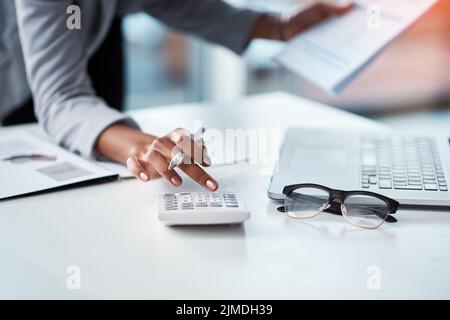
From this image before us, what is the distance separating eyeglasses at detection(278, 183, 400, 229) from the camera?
32.0 inches

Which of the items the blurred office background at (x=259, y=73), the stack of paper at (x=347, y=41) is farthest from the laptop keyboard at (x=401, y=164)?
the blurred office background at (x=259, y=73)

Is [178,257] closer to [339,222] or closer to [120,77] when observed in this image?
[339,222]

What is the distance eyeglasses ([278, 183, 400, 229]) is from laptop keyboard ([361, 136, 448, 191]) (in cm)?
6

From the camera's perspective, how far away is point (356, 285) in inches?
26.1

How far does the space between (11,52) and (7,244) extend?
60 centimetres

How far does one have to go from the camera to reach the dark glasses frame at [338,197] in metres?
0.81

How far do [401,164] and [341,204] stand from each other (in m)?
0.19

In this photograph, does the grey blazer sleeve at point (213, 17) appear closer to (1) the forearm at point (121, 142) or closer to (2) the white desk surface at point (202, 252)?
(1) the forearm at point (121, 142)

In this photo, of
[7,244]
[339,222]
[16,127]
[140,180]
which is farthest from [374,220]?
[16,127]

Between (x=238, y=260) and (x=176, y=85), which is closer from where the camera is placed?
(x=238, y=260)

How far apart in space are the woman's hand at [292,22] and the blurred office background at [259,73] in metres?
1.25

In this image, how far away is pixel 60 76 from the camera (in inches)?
43.3

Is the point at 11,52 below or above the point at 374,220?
above

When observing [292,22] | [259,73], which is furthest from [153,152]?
[259,73]
